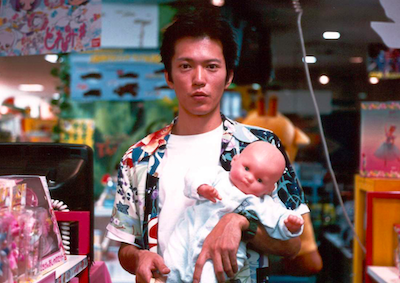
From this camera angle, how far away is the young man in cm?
200

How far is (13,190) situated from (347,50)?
6.79ft

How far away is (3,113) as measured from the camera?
2984 mm

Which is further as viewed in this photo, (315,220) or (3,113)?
(3,113)

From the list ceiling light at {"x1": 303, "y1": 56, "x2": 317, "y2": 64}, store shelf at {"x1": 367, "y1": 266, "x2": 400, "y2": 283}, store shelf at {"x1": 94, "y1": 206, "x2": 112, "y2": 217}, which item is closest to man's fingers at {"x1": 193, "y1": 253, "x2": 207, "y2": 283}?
store shelf at {"x1": 367, "y1": 266, "x2": 400, "y2": 283}

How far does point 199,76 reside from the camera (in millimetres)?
2027

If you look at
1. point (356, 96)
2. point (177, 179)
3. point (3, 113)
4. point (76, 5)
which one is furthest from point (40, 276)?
point (356, 96)

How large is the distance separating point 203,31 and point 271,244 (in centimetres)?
105

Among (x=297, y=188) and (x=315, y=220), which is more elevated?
(x=297, y=188)

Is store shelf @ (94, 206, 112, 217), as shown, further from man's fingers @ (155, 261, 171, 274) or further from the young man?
man's fingers @ (155, 261, 171, 274)

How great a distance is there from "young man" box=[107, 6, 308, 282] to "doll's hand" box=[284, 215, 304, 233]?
199mm

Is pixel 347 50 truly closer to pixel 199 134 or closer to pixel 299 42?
pixel 299 42

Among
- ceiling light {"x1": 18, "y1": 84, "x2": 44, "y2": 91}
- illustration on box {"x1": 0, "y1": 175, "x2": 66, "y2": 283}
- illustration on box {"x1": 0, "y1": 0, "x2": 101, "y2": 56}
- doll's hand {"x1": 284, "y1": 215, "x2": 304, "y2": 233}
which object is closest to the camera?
illustration on box {"x1": 0, "y1": 175, "x2": 66, "y2": 283}

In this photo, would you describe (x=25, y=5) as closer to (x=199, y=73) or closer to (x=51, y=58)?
(x=51, y=58)

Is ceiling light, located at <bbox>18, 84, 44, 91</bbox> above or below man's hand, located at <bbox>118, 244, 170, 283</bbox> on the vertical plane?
above
